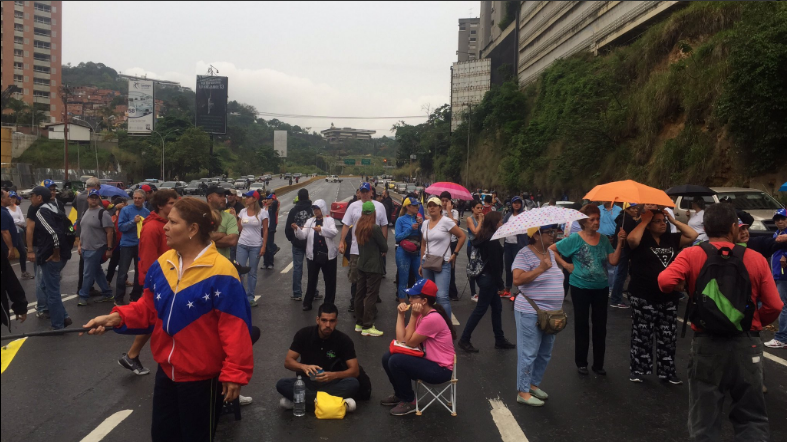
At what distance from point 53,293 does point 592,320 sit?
6.42 meters

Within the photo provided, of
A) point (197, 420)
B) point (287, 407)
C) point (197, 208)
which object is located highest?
point (197, 208)

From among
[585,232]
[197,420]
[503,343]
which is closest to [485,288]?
[503,343]

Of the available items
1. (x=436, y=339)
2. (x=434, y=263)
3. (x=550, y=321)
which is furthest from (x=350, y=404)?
(x=434, y=263)

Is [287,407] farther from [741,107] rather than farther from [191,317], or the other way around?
[741,107]

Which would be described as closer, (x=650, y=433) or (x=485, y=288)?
(x=650, y=433)

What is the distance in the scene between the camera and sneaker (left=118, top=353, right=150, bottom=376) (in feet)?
19.6

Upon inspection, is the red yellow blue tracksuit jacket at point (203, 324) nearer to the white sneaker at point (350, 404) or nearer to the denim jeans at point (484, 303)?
the white sneaker at point (350, 404)

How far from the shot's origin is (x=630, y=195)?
5789 mm

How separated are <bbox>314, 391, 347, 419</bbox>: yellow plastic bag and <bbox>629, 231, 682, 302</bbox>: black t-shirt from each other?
3.20 metres

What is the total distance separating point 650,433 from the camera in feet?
15.7

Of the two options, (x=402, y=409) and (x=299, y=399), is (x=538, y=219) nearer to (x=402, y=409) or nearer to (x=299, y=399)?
(x=402, y=409)

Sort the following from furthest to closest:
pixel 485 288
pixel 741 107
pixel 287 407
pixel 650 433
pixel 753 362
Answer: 1. pixel 741 107
2. pixel 485 288
3. pixel 287 407
4. pixel 650 433
5. pixel 753 362

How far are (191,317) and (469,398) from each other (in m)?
3.25

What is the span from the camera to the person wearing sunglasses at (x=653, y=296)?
19.1ft
